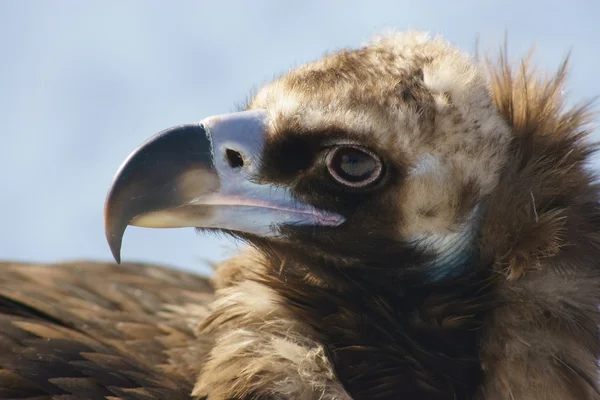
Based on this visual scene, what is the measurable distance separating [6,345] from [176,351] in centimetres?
41

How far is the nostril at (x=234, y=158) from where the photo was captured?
7.41 ft

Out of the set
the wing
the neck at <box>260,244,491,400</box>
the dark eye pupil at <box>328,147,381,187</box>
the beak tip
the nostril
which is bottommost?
the wing

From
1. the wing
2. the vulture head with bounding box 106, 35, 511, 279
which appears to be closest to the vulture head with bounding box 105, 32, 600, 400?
the vulture head with bounding box 106, 35, 511, 279

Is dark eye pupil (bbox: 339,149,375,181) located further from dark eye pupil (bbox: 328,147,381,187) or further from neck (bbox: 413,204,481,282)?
neck (bbox: 413,204,481,282)

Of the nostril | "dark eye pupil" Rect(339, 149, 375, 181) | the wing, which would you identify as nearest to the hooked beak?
the nostril

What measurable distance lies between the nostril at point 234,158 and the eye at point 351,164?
0.62 feet

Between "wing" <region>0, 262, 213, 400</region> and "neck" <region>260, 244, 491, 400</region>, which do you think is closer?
"neck" <region>260, 244, 491, 400</region>

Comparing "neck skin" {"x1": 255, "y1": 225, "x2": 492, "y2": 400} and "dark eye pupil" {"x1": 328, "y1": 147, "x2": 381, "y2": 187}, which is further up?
"dark eye pupil" {"x1": 328, "y1": 147, "x2": 381, "y2": 187}

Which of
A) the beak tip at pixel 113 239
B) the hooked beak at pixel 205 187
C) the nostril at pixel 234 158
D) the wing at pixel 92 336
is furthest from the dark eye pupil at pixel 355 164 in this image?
the wing at pixel 92 336

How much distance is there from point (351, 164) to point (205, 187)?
31 centimetres

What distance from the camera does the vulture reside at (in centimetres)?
220

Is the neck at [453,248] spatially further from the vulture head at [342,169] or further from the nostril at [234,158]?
the nostril at [234,158]

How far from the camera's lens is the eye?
87.3 inches

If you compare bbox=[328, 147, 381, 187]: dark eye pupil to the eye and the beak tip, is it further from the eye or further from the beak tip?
the beak tip
